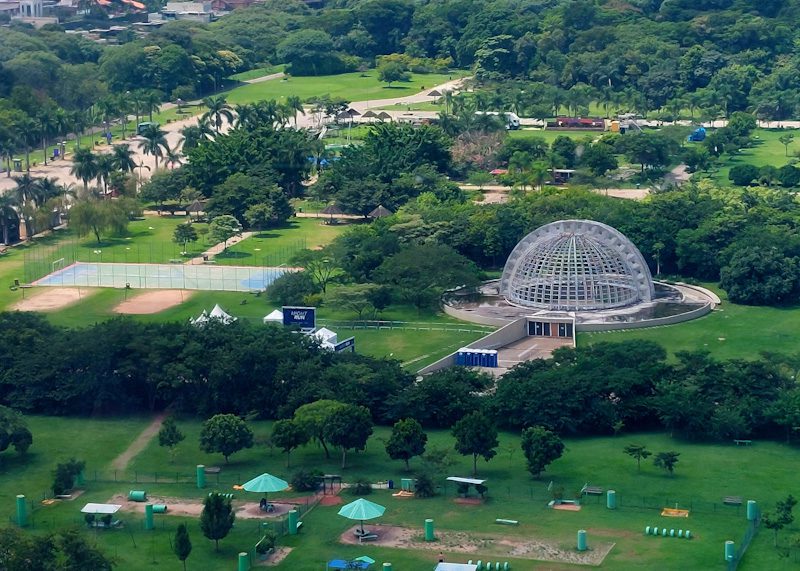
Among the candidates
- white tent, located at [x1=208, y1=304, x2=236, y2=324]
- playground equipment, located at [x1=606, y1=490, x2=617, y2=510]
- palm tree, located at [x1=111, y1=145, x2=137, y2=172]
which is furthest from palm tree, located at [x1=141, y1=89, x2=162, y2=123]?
playground equipment, located at [x1=606, y1=490, x2=617, y2=510]

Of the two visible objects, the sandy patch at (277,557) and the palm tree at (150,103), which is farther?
the palm tree at (150,103)

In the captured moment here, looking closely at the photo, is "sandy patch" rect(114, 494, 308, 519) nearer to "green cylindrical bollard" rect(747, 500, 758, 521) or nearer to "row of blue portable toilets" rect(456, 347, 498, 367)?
"green cylindrical bollard" rect(747, 500, 758, 521)

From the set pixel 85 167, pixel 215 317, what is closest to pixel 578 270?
pixel 215 317

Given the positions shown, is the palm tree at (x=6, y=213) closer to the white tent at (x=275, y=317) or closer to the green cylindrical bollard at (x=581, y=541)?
the white tent at (x=275, y=317)

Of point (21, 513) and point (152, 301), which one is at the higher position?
point (152, 301)

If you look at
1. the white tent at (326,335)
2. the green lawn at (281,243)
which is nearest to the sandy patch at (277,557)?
the white tent at (326,335)

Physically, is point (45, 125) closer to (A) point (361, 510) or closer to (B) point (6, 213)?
(B) point (6, 213)
